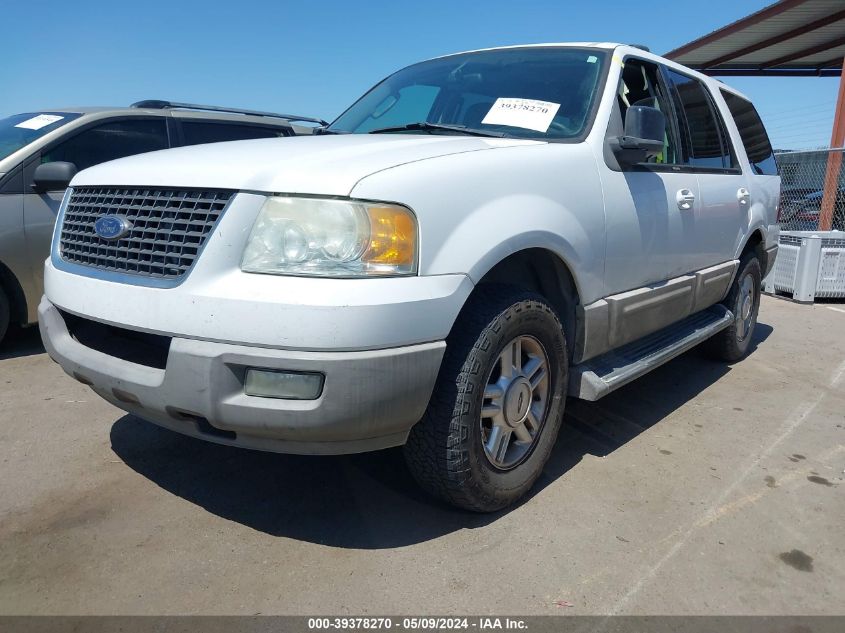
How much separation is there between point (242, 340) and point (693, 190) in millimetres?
2737

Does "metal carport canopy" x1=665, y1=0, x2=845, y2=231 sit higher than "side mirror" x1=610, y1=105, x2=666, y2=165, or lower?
higher

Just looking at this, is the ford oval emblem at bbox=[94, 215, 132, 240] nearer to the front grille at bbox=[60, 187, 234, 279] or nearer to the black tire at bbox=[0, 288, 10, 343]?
the front grille at bbox=[60, 187, 234, 279]

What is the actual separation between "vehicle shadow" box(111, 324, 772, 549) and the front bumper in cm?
50

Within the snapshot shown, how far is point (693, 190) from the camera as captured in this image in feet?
11.9

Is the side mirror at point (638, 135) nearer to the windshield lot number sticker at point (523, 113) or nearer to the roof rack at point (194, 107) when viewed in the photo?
the windshield lot number sticker at point (523, 113)

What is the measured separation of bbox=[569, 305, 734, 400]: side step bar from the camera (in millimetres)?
2912

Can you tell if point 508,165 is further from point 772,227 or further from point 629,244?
point 772,227

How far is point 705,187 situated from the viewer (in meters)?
3.78

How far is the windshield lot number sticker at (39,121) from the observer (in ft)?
16.0

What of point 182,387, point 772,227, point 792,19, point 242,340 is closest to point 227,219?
point 242,340

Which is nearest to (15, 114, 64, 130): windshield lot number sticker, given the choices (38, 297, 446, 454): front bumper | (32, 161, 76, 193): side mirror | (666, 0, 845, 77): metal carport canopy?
(32, 161, 76, 193): side mirror

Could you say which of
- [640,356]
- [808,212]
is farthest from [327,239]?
[808,212]

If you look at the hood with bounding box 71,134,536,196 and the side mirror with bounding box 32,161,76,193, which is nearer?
the hood with bounding box 71,134,536,196

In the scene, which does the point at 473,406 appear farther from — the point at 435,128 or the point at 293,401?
the point at 435,128
